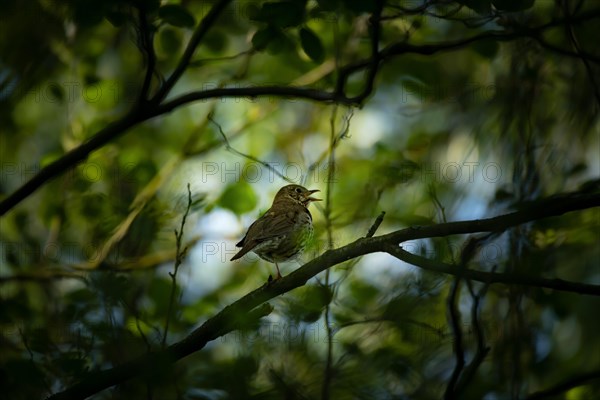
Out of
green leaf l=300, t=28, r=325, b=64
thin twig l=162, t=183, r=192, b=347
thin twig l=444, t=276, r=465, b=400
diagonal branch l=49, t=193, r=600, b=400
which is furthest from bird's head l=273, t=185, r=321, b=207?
thin twig l=444, t=276, r=465, b=400

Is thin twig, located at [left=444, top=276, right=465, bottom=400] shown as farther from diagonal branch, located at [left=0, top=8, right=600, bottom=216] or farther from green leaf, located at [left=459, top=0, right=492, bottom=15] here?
green leaf, located at [left=459, top=0, right=492, bottom=15]

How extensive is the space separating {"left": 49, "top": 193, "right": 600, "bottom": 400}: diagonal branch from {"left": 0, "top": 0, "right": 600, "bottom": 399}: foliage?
0.18 feet

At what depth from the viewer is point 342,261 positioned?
15.0 ft

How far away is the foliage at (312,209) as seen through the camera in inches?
205

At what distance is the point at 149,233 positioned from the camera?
6.15m

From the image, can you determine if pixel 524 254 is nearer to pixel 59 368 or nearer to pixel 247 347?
pixel 247 347

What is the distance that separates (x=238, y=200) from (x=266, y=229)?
1076 mm

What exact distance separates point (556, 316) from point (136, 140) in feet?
Answer: 21.3

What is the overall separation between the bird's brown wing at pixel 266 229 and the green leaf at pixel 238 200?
668 mm

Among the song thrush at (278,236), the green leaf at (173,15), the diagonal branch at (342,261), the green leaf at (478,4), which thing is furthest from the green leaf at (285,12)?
the song thrush at (278,236)

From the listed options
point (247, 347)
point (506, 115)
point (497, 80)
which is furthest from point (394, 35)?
point (247, 347)

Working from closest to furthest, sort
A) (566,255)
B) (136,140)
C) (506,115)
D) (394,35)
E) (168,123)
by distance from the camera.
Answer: (506,115) < (566,255) < (394,35) < (136,140) < (168,123)

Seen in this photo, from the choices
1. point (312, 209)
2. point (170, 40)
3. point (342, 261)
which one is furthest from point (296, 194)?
point (342, 261)

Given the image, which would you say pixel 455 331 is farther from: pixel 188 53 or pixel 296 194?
pixel 296 194
